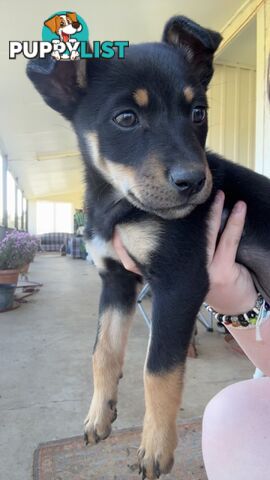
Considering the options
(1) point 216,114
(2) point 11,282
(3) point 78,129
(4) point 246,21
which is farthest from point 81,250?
(3) point 78,129

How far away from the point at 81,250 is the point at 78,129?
12164 millimetres

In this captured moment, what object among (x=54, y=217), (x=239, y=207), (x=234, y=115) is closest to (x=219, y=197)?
(x=239, y=207)

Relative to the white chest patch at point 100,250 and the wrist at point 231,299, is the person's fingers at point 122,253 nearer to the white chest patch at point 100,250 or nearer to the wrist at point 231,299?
the white chest patch at point 100,250

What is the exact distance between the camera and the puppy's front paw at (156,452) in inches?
43.4

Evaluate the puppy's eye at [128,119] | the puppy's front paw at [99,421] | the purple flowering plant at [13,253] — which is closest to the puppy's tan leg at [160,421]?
the puppy's front paw at [99,421]

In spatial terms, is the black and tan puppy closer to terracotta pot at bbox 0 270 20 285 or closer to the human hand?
the human hand

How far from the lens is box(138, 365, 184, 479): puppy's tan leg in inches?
43.7

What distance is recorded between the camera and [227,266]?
129 centimetres

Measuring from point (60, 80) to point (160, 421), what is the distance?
1.03 m

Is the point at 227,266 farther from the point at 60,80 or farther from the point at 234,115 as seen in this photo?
the point at 234,115

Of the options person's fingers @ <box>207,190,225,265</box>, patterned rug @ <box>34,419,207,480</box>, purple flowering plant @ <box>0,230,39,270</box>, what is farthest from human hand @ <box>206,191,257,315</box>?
purple flowering plant @ <box>0,230,39,270</box>

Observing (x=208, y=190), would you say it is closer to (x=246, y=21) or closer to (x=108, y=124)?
(x=108, y=124)

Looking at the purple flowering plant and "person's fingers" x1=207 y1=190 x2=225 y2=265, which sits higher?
"person's fingers" x1=207 y1=190 x2=225 y2=265

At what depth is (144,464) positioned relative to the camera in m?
1.11
